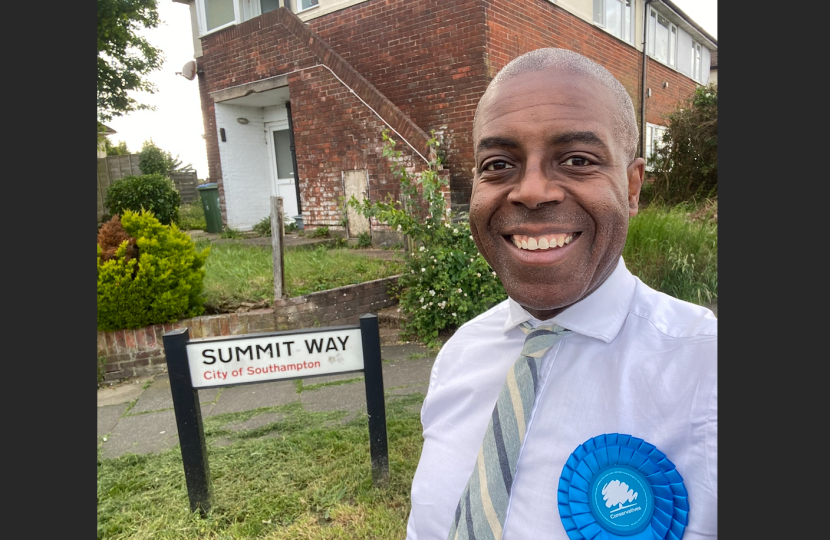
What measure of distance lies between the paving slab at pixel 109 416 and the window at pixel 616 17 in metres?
11.3

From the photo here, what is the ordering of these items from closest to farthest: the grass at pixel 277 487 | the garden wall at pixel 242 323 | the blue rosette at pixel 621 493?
the blue rosette at pixel 621 493 → the grass at pixel 277 487 → the garden wall at pixel 242 323

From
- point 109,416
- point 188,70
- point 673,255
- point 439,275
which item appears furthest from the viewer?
point 188,70

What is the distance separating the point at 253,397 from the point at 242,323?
105 centimetres

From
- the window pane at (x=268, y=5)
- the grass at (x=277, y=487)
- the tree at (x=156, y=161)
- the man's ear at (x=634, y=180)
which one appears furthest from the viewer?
the tree at (x=156, y=161)

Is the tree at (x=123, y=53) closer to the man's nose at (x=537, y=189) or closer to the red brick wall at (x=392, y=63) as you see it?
the red brick wall at (x=392, y=63)

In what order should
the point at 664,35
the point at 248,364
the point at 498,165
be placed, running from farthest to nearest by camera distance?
the point at 664,35 < the point at 248,364 < the point at 498,165

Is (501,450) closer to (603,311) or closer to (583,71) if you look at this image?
(603,311)

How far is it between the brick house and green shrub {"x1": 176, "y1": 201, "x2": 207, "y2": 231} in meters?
2.54

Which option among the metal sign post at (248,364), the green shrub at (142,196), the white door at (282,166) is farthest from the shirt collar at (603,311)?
the white door at (282,166)

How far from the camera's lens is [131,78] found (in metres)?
15.5

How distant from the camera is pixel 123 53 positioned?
15.2 metres

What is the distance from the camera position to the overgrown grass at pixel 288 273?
5.62m

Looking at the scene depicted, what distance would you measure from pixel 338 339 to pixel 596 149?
2.07 meters

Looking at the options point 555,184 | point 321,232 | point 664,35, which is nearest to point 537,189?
point 555,184
